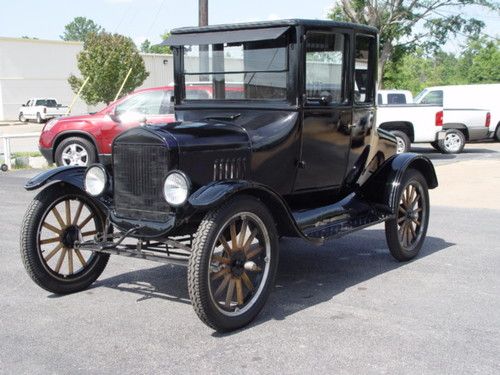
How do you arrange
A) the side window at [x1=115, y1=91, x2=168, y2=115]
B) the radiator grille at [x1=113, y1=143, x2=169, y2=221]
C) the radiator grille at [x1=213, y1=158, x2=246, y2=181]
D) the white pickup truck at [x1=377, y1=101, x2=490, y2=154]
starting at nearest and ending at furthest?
the radiator grille at [x1=113, y1=143, x2=169, y2=221], the radiator grille at [x1=213, y1=158, x2=246, y2=181], the side window at [x1=115, y1=91, x2=168, y2=115], the white pickup truck at [x1=377, y1=101, x2=490, y2=154]

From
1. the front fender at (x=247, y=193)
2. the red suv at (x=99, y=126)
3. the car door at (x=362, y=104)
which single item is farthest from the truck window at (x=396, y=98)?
the front fender at (x=247, y=193)

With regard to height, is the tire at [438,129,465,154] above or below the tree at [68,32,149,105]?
below

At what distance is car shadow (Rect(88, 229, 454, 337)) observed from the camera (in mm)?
4991

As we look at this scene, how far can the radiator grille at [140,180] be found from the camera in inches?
180

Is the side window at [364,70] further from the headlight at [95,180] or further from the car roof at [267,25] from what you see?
the headlight at [95,180]

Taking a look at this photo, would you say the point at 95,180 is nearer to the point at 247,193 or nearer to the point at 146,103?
the point at 247,193

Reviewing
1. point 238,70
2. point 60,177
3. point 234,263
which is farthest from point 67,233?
point 238,70

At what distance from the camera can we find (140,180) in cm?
470

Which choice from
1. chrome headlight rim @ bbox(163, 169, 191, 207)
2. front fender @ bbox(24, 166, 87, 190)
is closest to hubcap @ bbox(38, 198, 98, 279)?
front fender @ bbox(24, 166, 87, 190)

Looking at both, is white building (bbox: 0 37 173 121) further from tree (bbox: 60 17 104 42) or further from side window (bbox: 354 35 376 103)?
tree (bbox: 60 17 104 42)

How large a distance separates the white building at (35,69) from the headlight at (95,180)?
37714mm

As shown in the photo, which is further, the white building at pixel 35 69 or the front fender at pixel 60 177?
the white building at pixel 35 69

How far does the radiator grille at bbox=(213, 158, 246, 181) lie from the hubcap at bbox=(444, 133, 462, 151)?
1478 centimetres

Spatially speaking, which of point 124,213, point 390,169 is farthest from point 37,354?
point 390,169
